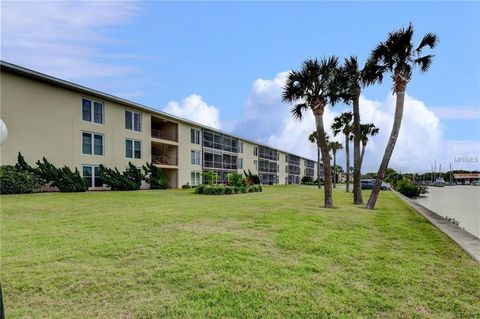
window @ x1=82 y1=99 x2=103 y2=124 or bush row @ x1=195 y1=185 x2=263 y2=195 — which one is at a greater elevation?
window @ x1=82 y1=99 x2=103 y2=124

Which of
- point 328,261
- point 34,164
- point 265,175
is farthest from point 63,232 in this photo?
point 265,175

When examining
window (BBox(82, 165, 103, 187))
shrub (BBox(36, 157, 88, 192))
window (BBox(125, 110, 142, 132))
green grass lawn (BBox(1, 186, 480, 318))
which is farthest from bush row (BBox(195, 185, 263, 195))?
green grass lawn (BBox(1, 186, 480, 318))

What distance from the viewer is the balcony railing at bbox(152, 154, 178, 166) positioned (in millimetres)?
36594

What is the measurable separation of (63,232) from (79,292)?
4.61 m

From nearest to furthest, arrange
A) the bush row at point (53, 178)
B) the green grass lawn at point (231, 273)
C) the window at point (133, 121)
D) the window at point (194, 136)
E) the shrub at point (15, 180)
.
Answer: the green grass lawn at point (231, 273)
the shrub at point (15, 180)
the bush row at point (53, 178)
the window at point (133, 121)
the window at point (194, 136)

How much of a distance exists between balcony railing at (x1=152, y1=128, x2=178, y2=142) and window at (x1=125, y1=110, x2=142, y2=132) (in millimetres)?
3164

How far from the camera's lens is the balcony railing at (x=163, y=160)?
120ft

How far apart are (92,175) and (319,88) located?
19.6m

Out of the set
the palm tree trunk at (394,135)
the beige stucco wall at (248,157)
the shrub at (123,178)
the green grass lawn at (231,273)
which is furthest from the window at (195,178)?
the green grass lawn at (231,273)

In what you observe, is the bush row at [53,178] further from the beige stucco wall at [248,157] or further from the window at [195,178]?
the beige stucco wall at [248,157]

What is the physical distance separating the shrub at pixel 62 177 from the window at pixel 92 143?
8.56 feet

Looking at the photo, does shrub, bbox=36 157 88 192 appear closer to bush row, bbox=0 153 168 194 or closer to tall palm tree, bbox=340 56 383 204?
bush row, bbox=0 153 168 194

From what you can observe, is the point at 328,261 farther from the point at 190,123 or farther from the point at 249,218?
the point at 190,123

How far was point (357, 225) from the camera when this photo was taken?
35.2 feet
